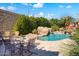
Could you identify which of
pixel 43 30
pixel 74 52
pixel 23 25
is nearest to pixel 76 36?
pixel 74 52

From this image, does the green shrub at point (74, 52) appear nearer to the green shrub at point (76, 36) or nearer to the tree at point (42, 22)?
the green shrub at point (76, 36)

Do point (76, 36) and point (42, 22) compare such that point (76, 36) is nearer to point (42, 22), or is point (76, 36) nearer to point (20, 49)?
point (42, 22)

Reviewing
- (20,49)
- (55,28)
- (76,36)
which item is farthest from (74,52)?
(20,49)

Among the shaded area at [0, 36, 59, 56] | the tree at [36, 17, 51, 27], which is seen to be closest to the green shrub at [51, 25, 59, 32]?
the tree at [36, 17, 51, 27]

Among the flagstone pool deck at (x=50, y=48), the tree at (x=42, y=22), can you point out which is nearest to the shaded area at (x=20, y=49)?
the flagstone pool deck at (x=50, y=48)

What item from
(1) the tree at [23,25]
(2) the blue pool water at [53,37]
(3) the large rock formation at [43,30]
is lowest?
(2) the blue pool water at [53,37]

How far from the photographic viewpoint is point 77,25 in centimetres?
143

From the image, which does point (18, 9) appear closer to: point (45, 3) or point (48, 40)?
point (45, 3)

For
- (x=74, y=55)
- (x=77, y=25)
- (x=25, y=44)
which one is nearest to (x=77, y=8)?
(x=77, y=25)

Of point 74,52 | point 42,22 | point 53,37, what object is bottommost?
point 74,52

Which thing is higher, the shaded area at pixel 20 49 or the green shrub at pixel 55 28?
the green shrub at pixel 55 28

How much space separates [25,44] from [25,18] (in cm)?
19

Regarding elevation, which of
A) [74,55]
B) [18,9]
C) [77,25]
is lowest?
[74,55]

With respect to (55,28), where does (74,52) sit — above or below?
below
